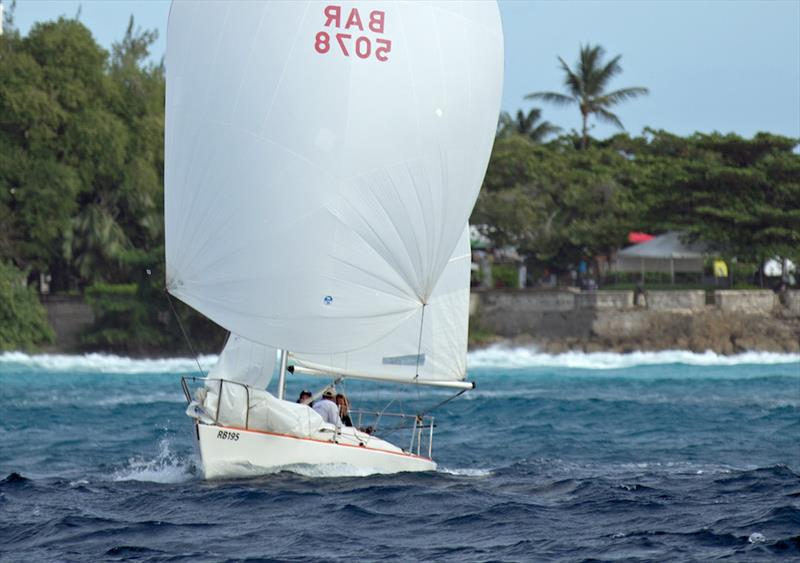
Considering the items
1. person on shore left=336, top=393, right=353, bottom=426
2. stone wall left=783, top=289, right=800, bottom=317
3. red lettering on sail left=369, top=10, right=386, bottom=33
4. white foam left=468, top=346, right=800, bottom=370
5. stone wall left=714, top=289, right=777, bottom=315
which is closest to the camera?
red lettering on sail left=369, top=10, right=386, bottom=33

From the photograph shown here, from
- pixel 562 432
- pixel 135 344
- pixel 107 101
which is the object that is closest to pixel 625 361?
pixel 135 344

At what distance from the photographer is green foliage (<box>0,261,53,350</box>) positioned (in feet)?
179

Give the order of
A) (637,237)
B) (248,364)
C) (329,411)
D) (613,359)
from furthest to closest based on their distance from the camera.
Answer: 1. (637,237)
2. (613,359)
3. (329,411)
4. (248,364)

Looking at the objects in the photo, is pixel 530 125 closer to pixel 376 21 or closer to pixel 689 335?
pixel 689 335

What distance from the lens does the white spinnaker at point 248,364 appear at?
1805cm

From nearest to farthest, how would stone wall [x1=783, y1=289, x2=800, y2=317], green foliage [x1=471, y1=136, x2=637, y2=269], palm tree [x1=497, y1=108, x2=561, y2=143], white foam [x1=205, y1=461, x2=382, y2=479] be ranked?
white foam [x1=205, y1=461, x2=382, y2=479] < stone wall [x1=783, y1=289, x2=800, y2=317] < green foliage [x1=471, y1=136, x2=637, y2=269] < palm tree [x1=497, y1=108, x2=561, y2=143]

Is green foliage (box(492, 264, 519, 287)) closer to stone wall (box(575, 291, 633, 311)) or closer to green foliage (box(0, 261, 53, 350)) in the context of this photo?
stone wall (box(575, 291, 633, 311))

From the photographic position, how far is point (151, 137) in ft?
190

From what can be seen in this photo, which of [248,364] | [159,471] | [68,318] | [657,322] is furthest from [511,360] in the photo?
[248,364]

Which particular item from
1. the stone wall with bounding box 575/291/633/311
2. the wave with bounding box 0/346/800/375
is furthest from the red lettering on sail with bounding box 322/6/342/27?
the stone wall with bounding box 575/291/633/311

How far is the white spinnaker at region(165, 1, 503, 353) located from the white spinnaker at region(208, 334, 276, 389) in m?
1.31

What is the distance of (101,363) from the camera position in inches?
2099

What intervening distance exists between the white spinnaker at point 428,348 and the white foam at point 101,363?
2897 centimetres

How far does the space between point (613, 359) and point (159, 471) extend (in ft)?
122
